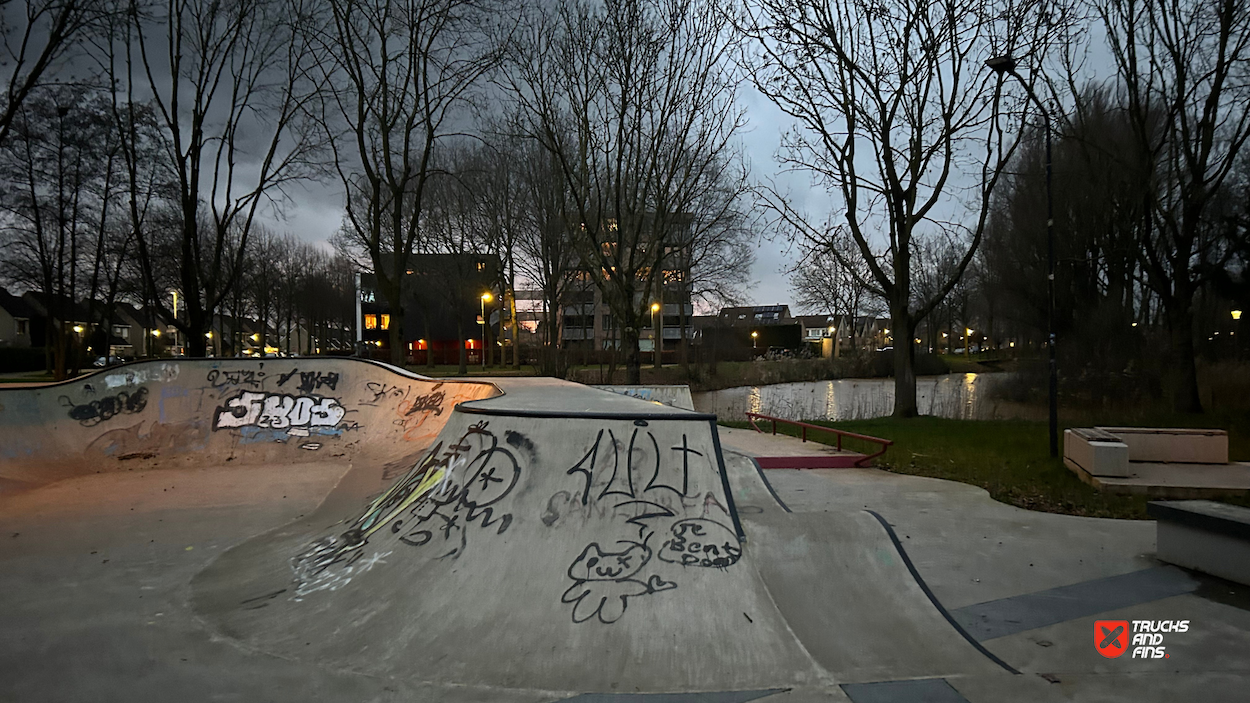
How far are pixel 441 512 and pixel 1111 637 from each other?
4664 millimetres

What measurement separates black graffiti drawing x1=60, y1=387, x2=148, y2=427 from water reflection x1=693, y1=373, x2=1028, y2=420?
40.0ft

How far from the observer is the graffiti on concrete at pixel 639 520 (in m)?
3.89

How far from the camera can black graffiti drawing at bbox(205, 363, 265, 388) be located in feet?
37.9

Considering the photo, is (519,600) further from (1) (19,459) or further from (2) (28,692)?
(1) (19,459)

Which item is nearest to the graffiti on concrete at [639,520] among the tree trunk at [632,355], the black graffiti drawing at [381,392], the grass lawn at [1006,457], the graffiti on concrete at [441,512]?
the graffiti on concrete at [441,512]

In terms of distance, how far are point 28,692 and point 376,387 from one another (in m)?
8.85

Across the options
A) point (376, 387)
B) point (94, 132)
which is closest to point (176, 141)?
point (94, 132)

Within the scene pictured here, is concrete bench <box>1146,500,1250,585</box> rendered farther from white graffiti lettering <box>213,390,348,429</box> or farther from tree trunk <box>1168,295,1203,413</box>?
tree trunk <box>1168,295,1203,413</box>

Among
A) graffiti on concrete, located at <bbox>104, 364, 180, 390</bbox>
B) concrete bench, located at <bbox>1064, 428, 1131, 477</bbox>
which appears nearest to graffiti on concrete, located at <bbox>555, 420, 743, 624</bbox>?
concrete bench, located at <bbox>1064, 428, 1131, 477</bbox>

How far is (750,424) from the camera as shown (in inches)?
679

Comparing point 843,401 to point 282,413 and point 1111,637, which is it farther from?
point 1111,637

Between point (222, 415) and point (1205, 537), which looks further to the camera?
point (222, 415)

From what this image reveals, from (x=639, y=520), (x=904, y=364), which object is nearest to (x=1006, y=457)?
(x=904, y=364)

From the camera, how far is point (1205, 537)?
550 cm
